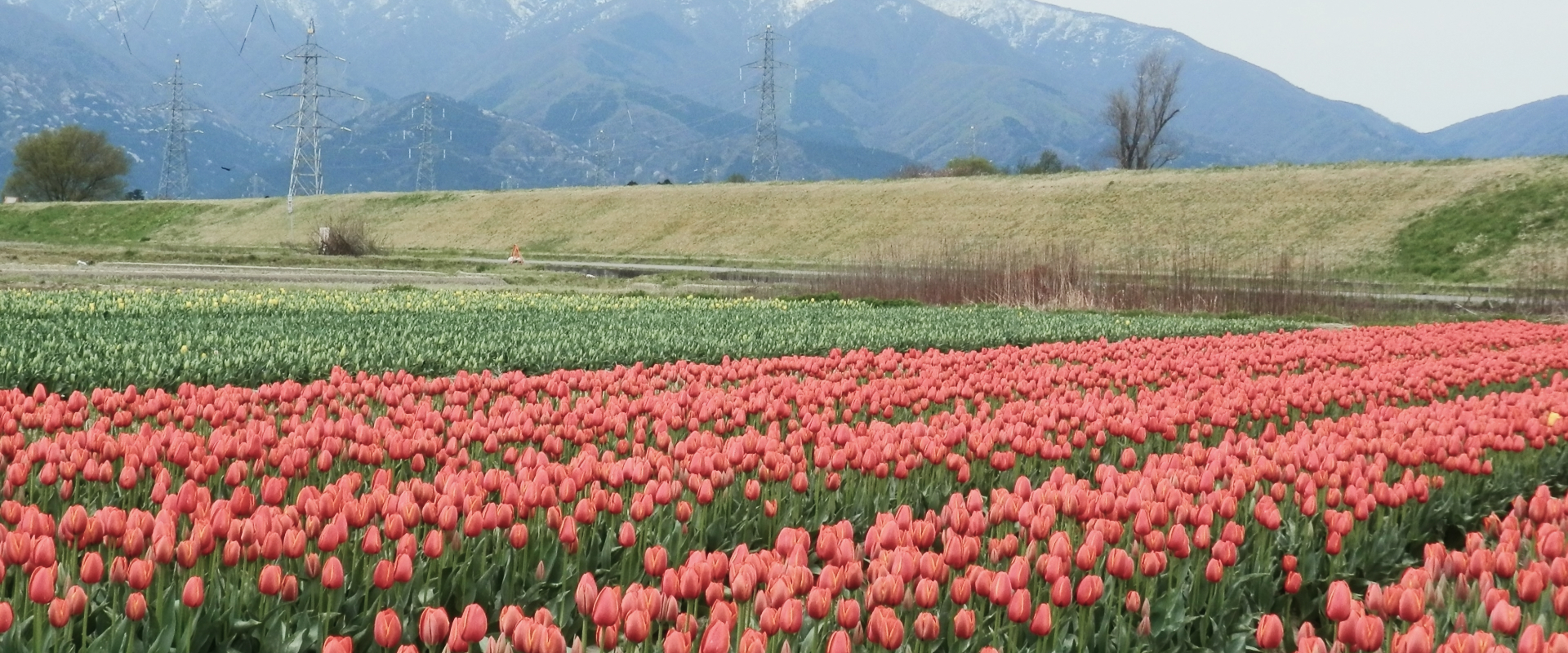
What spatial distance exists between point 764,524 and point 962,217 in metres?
57.5

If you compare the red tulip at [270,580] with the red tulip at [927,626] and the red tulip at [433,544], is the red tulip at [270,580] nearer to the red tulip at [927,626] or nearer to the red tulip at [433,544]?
the red tulip at [433,544]

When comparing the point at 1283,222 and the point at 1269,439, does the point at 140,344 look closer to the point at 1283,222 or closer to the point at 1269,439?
the point at 1269,439

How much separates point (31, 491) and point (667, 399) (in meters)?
3.30

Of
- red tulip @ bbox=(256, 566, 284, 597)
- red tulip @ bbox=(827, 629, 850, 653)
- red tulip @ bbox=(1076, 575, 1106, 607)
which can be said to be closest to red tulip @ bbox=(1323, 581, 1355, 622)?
red tulip @ bbox=(1076, 575, 1106, 607)

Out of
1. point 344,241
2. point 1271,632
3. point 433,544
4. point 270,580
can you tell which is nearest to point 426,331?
point 433,544

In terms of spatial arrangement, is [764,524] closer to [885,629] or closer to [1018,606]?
[1018,606]

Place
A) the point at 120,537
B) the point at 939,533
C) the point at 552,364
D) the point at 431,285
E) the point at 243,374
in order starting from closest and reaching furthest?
1. the point at 120,537
2. the point at 939,533
3. the point at 243,374
4. the point at 552,364
5. the point at 431,285

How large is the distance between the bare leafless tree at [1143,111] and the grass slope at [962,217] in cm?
2273

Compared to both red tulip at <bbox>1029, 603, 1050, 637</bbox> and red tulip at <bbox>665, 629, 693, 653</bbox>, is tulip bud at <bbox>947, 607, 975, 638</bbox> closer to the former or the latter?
red tulip at <bbox>1029, 603, 1050, 637</bbox>

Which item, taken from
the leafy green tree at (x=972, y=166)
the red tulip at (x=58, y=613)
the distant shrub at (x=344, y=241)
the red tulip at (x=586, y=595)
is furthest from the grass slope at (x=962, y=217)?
the leafy green tree at (x=972, y=166)

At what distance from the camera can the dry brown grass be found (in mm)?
49844

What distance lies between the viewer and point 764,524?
4980 mm

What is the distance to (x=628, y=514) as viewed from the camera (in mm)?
4504

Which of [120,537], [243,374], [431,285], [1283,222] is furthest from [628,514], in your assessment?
[1283,222]
